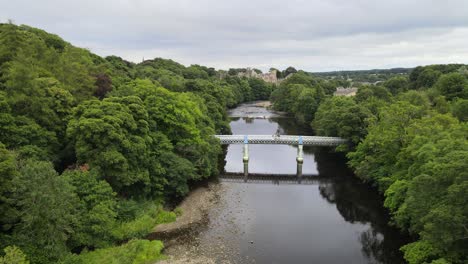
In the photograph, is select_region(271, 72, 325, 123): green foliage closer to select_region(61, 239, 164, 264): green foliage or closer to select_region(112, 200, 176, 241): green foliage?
select_region(112, 200, 176, 241): green foliage

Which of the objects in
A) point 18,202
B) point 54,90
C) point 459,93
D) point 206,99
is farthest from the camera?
point 206,99

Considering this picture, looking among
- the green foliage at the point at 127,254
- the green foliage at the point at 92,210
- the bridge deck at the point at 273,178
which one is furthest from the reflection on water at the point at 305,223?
the green foliage at the point at 92,210

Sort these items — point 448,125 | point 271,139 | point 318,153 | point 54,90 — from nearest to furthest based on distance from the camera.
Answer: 1. point 54,90
2. point 448,125
3. point 271,139
4. point 318,153

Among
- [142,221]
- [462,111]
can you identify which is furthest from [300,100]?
[142,221]

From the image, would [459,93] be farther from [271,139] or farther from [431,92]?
[271,139]

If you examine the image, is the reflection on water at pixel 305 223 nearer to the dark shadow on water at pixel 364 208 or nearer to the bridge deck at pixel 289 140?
the dark shadow on water at pixel 364 208

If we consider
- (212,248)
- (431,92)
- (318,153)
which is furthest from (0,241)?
(431,92)

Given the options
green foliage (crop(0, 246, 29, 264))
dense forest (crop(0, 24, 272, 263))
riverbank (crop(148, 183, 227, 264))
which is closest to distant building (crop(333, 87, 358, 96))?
dense forest (crop(0, 24, 272, 263))
